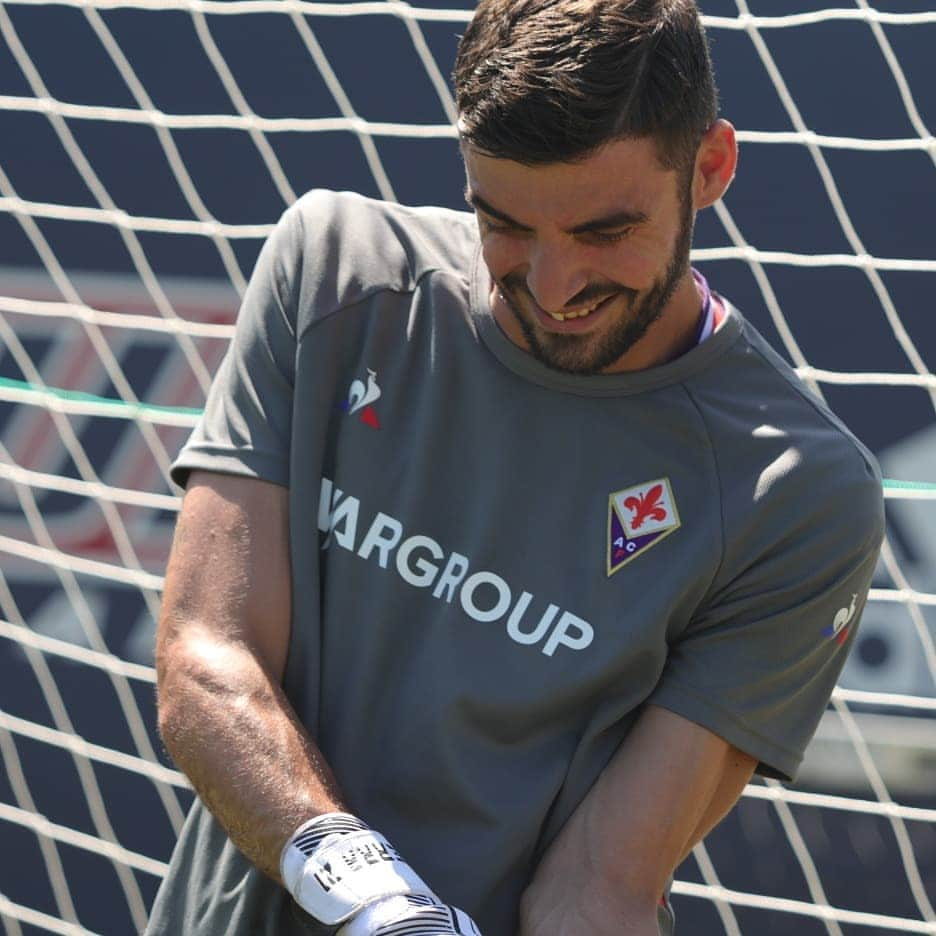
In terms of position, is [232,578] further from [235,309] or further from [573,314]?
[235,309]

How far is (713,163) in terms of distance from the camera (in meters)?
1.11

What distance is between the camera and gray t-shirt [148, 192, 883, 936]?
1.06m

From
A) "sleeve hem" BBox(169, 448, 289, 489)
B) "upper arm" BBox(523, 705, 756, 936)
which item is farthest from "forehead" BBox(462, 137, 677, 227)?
"upper arm" BBox(523, 705, 756, 936)

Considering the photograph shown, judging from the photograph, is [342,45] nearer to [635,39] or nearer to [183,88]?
[183,88]

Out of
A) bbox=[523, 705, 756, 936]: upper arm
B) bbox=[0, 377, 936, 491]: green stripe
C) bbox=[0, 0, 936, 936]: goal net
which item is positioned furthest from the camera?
bbox=[0, 377, 936, 491]: green stripe

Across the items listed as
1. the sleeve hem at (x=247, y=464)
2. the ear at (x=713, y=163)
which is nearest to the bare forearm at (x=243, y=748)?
the sleeve hem at (x=247, y=464)

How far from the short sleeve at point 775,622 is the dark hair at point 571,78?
27cm

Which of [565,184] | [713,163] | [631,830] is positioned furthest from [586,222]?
[631,830]

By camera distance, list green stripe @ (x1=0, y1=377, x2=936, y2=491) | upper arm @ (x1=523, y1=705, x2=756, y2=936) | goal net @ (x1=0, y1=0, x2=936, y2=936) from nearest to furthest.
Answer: upper arm @ (x1=523, y1=705, x2=756, y2=936) → goal net @ (x1=0, y1=0, x2=936, y2=936) → green stripe @ (x1=0, y1=377, x2=936, y2=491)

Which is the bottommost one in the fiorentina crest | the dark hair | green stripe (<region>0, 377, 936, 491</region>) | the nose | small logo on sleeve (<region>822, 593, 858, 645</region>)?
small logo on sleeve (<region>822, 593, 858, 645</region>)

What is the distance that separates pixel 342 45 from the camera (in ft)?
6.89

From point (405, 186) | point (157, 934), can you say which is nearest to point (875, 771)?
point (405, 186)

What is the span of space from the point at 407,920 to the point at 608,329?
413 millimetres

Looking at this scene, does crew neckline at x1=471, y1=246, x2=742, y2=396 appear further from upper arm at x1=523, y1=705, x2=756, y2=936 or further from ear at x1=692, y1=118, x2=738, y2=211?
upper arm at x1=523, y1=705, x2=756, y2=936
